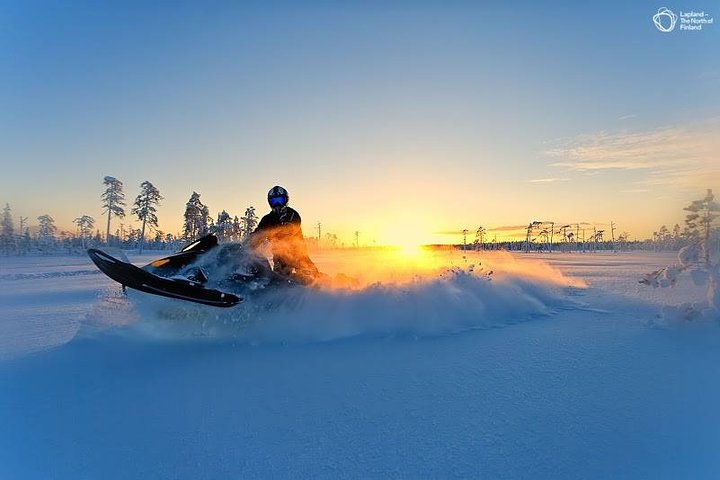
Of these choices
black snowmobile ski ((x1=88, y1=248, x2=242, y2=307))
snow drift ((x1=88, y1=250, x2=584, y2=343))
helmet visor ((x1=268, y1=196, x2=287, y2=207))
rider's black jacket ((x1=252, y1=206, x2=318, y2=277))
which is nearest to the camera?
black snowmobile ski ((x1=88, y1=248, x2=242, y2=307))

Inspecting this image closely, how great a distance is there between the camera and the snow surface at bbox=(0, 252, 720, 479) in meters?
2.24

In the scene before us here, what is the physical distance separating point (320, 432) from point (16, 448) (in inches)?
82.1

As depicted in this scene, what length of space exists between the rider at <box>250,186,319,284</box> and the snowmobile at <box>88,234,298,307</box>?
224 mm

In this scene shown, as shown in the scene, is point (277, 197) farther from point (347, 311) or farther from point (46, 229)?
point (46, 229)

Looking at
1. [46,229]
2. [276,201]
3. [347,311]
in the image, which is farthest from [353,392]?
[46,229]

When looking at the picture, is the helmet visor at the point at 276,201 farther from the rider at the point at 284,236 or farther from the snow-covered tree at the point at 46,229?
the snow-covered tree at the point at 46,229

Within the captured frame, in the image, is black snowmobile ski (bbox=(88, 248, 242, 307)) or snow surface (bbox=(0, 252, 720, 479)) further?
black snowmobile ski (bbox=(88, 248, 242, 307))

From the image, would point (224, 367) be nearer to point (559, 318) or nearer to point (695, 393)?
point (695, 393)

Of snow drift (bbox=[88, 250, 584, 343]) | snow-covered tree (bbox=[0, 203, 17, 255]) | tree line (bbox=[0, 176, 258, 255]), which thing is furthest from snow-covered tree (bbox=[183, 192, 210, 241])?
snow drift (bbox=[88, 250, 584, 343])

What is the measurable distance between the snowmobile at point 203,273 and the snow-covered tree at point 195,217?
53.1 meters

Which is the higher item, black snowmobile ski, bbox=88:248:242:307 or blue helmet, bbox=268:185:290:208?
blue helmet, bbox=268:185:290:208

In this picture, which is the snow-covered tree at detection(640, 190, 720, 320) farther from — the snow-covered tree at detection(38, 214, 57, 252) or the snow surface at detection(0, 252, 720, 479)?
the snow-covered tree at detection(38, 214, 57, 252)

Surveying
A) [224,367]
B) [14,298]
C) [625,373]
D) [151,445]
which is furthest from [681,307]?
[14,298]

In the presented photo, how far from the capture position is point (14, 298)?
9586mm
